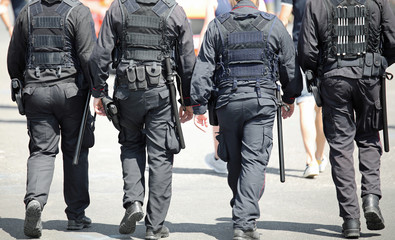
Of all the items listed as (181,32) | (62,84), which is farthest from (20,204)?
(181,32)

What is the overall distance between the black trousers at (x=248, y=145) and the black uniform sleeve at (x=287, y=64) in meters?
0.22

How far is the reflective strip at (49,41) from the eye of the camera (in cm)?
573

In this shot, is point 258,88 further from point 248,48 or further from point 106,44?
point 106,44

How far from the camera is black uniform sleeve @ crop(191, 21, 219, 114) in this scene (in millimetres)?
5488

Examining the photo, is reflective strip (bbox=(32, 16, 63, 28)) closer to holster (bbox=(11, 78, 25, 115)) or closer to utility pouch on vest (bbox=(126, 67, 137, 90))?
holster (bbox=(11, 78, 25, 115))

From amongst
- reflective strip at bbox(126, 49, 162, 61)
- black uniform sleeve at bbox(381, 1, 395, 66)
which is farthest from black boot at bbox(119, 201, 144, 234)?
black uniform sleeve at bbox(381, 1, 395, 66)

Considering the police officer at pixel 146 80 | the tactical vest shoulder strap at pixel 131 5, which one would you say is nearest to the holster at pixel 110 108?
the police officer at pixel 146 80

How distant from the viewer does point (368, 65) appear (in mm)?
5574

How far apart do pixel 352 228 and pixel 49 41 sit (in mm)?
2732

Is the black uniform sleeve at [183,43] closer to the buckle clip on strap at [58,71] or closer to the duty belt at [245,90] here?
the duty belt at [245,90]

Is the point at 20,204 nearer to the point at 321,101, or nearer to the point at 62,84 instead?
the point at 62,84

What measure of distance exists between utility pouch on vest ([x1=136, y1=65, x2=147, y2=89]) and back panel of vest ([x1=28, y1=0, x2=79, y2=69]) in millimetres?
646

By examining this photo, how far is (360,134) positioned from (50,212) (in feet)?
9.18

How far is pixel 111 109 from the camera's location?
554cm
